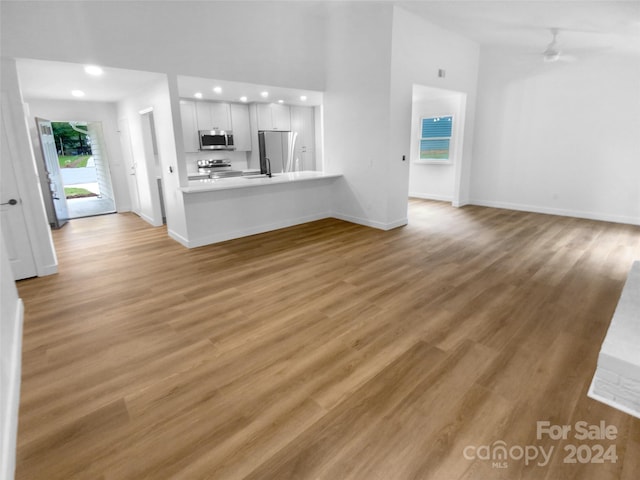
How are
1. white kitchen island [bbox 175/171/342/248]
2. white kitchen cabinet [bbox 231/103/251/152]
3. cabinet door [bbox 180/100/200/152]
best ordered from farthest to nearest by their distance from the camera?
white kitchen cabinet [bbox 231/103/251/152] < cabinet door [bbox 180/100/200/152] < white kitchen island [bbox 175/171/342/248]

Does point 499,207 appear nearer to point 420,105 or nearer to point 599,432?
point 420,105

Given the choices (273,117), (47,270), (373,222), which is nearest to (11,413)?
(47,270)

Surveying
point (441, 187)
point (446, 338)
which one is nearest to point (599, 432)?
point (446, 338)

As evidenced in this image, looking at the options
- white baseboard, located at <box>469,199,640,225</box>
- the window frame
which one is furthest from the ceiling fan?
white baseboard, located at <box>469,199,640,225</box>

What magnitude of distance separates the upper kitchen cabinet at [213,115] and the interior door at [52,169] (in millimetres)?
2873

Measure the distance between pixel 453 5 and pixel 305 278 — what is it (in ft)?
13.6

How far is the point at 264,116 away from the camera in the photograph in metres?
7.82

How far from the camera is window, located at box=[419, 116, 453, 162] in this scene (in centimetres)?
748

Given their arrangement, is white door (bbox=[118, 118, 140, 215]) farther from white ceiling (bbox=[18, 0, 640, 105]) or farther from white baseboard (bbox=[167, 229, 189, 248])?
white baseboard (bbox=[167, 229, 189, 248])

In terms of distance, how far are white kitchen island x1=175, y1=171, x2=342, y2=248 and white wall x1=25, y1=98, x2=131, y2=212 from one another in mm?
3142

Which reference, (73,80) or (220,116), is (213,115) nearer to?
(220,116)

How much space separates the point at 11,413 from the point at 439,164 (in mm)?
7991

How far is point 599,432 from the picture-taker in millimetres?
1700

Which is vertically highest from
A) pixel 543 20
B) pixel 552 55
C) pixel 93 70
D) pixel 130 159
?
pixel 543 20
